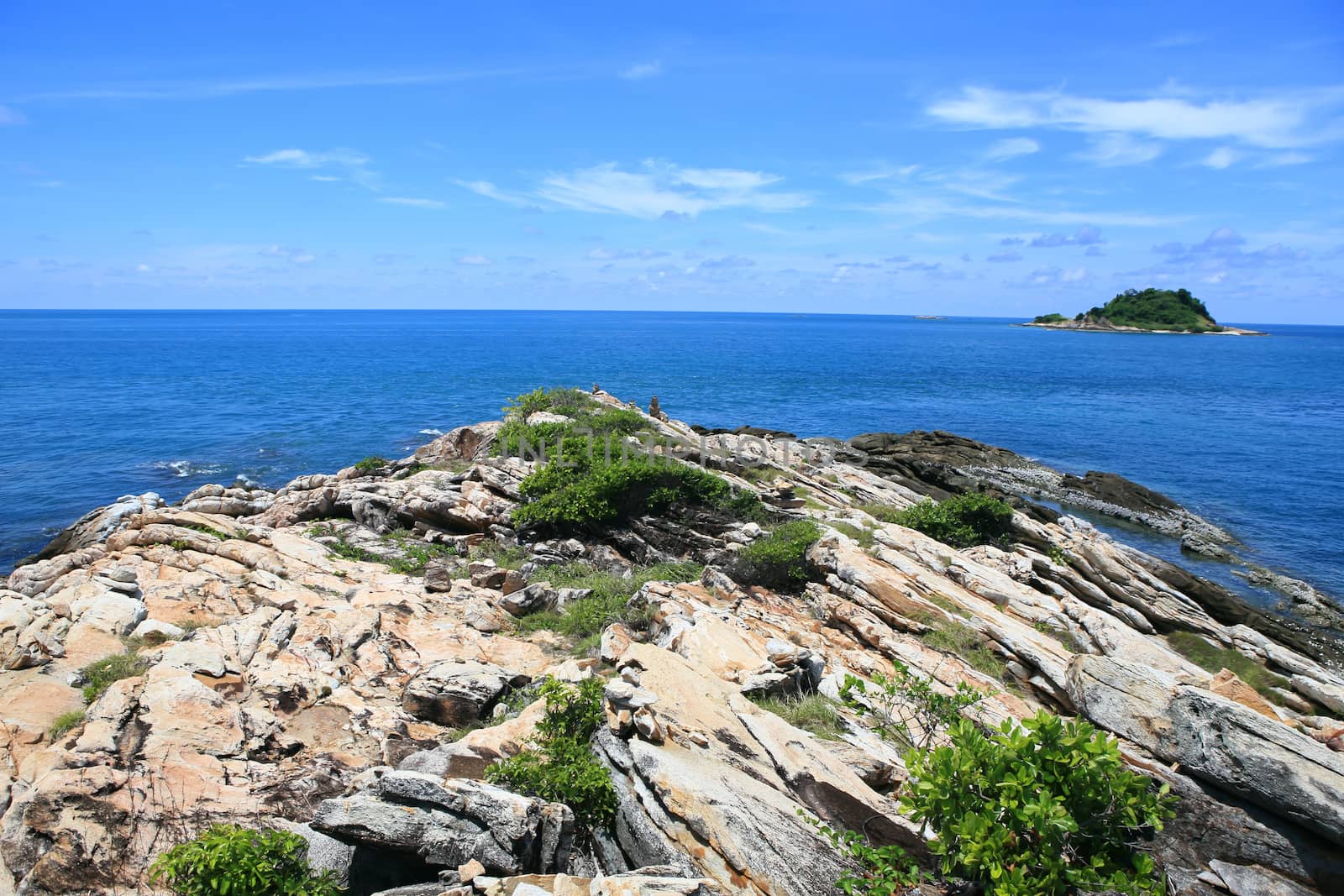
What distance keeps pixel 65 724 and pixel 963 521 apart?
2377 cm

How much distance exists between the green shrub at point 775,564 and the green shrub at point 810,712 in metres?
5.98

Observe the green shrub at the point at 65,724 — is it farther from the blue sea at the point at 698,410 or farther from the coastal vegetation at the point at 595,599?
the blue sea at the point at 698,410

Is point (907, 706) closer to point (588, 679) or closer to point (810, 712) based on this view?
point (810, 712)


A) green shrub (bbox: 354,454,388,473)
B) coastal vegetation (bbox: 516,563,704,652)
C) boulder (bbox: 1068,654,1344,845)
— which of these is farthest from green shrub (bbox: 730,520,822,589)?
green shrub (bbox: 354,454,388,473)

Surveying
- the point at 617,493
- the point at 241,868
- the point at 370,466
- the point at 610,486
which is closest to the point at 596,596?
the point at 610,486

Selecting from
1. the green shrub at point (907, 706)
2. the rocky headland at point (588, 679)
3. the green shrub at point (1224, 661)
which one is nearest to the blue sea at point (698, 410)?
the green shrub at point (1224, 661)

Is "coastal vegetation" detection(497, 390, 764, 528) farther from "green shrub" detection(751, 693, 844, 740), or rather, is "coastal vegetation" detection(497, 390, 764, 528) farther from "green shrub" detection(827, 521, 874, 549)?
"green shrub" detection(751, 693, 844, 740)

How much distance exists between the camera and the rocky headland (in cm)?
799

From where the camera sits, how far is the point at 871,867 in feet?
26.3

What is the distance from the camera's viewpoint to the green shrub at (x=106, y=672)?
11211mm

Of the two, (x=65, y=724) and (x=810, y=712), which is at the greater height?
(x=65, y=724)

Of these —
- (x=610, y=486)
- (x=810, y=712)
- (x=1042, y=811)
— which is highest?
(x=610, y=486)

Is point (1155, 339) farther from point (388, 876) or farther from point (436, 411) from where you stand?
point (388, 876)

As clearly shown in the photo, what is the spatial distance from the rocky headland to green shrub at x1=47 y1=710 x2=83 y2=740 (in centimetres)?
4
